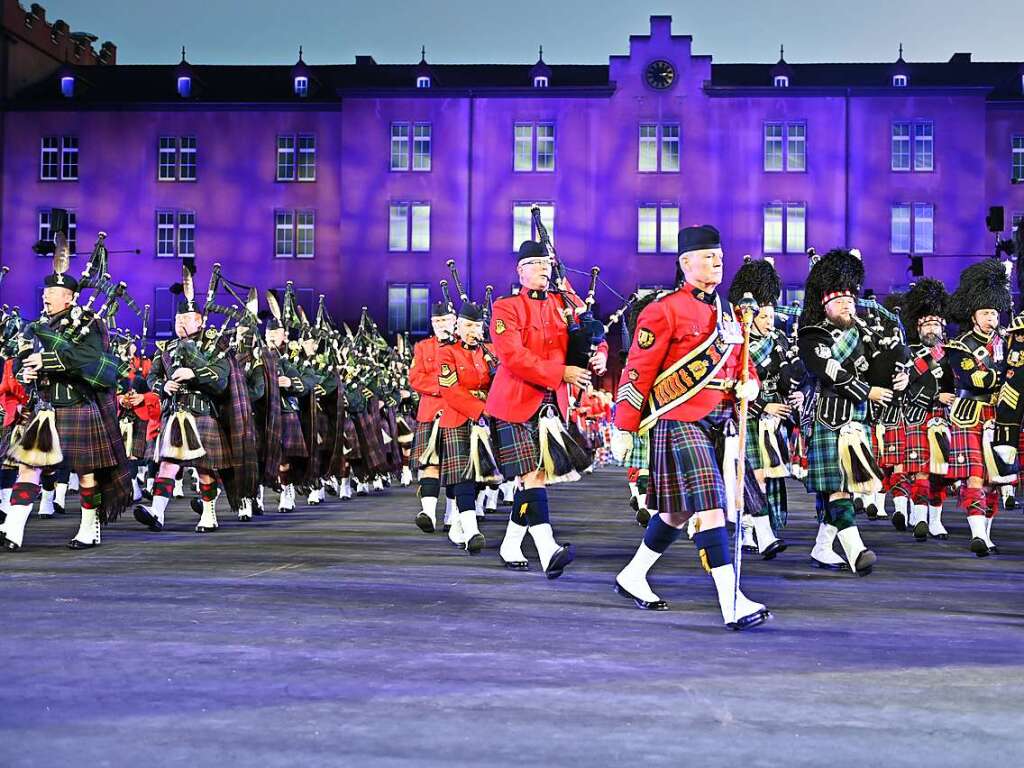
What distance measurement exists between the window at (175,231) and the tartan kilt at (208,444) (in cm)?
3677

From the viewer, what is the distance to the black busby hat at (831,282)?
10.6m

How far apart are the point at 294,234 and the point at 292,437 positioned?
33152mm

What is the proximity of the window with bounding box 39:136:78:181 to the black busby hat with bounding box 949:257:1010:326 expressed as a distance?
42260mm

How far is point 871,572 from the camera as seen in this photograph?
10633mm

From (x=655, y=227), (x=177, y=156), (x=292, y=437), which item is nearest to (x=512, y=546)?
(x=292, y=437)

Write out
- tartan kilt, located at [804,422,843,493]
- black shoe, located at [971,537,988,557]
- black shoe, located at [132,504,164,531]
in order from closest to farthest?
tartan kilt, located at [804,422,843,493] → black shoe, located at [971,537,988,557] → black shoe, located at [132,504,164,531]

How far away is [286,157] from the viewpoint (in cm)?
5069

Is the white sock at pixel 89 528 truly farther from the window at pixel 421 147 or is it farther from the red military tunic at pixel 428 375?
the window at pixel 421 147

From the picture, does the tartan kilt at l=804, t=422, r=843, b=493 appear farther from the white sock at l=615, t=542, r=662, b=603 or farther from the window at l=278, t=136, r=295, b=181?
the window at l=278, t=136, r=295, b=181

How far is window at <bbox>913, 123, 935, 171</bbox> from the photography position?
48.4m

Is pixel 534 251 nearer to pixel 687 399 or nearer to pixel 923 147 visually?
pixel 687 399

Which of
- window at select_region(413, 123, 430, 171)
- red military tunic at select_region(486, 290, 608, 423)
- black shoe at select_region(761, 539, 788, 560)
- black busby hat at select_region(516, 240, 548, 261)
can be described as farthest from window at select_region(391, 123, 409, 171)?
red military tunic at select_region(486, 290, 608, 423)

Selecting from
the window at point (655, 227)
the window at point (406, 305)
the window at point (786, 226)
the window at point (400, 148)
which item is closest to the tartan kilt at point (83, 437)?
the window at point (406, 305)

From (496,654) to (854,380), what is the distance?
4.46 m
